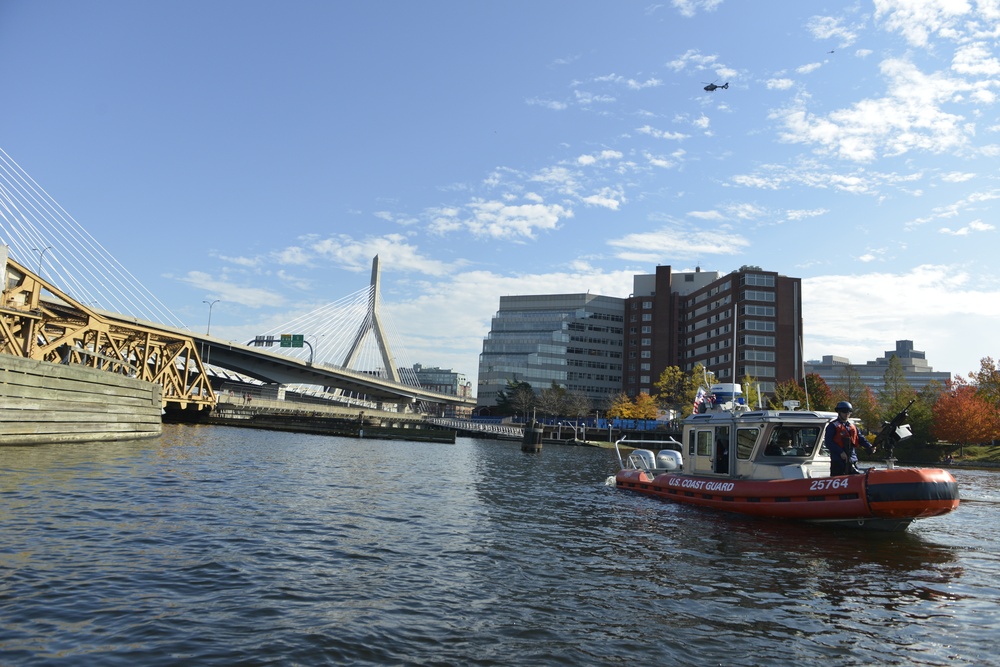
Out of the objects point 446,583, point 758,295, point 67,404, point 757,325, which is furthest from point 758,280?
point 446,583

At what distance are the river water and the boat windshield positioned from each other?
290 cm

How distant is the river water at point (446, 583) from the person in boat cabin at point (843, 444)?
1.91 meters

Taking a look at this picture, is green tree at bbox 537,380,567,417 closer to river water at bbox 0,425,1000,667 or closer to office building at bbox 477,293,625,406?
office building at bbox 477,293,625,406

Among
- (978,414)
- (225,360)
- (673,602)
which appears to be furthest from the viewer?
(225,360)

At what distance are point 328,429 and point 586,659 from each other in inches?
3197

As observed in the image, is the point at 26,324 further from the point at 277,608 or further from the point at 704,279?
the point at 704,279

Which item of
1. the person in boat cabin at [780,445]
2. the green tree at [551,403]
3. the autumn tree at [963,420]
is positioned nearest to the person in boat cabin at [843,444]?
the person in boat cabin at [780,445]

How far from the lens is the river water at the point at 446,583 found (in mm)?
8250

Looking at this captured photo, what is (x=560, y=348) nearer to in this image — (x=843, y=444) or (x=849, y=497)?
(x=843, y=444)

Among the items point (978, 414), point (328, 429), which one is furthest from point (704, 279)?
point (328, 429)

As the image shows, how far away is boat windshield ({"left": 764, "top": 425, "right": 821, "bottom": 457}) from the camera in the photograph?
21641 mm

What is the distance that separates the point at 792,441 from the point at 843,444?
2.76 m

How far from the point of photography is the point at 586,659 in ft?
26.8

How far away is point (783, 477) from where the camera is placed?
21281 mm
